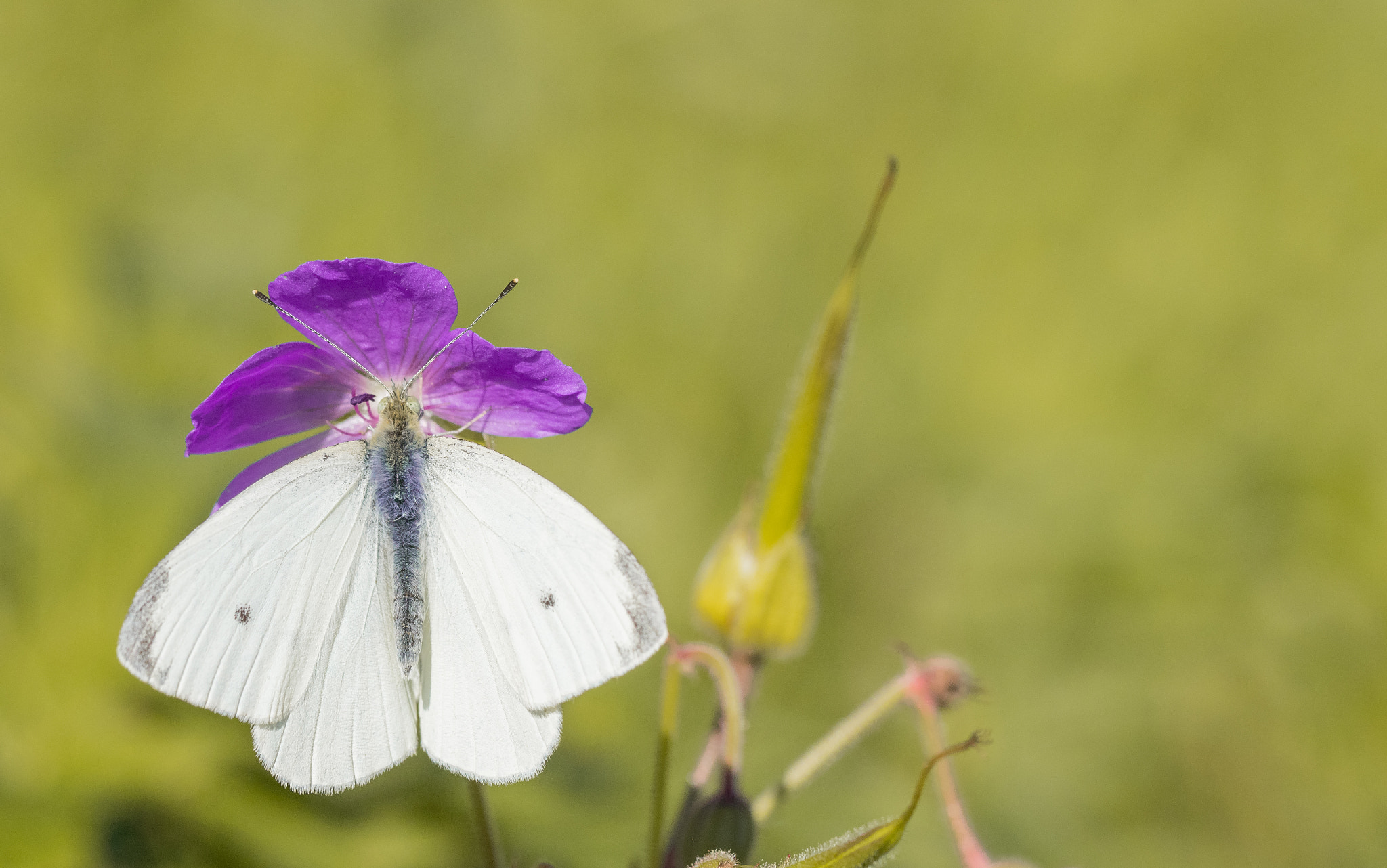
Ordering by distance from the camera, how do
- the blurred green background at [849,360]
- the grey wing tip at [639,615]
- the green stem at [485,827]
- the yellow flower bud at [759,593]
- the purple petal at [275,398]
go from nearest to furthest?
1. the grey wing tip at [639,615]
2. the purple petal at [275,398]
3. the green stem at [485,827]
4. the yellow flower bud at [759,593]
5. the blurred green background at [849,360]

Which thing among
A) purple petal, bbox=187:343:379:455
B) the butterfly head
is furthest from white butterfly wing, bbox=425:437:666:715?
purple petal, bbox=187:343:379:455

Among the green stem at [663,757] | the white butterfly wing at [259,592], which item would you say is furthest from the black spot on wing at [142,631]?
the green stem at [663,757]

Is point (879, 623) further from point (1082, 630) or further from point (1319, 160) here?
point (1319, 160)

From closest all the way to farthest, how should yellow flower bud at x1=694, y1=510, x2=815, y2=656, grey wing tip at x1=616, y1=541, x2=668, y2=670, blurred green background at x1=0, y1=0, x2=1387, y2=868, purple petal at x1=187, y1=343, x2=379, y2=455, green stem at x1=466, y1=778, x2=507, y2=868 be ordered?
grey wing tip at x1=616, y1=541, x2=668, y2=670, purple petal at x1=187, y1=343, x2=379, y2=455, green stem at x1=466, y1=778, x2=507, y2=868, yellow flower bud at x1=694, y1=510, x2=815, y2=656, blurred green background at x1=0, y1=0, x2=1387, y2=868

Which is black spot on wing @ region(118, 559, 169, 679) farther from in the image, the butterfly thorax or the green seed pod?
the green seed pod

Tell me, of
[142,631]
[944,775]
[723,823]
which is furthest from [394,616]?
[944,775]

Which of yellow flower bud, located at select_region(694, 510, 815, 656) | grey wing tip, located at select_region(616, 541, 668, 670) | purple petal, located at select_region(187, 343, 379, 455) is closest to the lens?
grey wing tip, located at select_region(616, 541, 668, 670)

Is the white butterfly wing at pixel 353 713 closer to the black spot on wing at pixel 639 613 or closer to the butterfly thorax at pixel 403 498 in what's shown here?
the butterfly thorax at pixel 403 498
